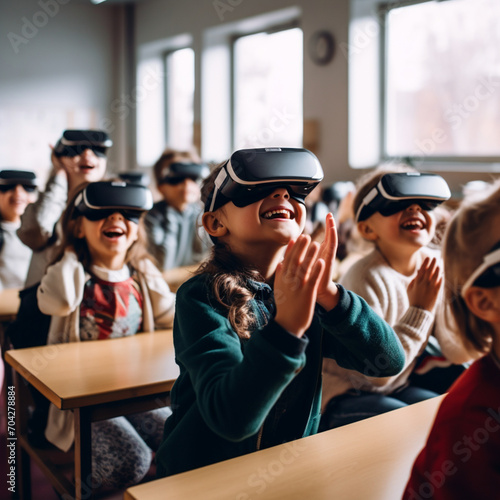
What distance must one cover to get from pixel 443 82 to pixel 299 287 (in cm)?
441

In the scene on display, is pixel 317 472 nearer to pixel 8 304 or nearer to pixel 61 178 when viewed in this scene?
pixel 8 304

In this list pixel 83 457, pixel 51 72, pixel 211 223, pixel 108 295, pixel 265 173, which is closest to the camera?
pixel 265 173

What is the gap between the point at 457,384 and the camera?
904mm

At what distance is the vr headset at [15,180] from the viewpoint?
3153mm

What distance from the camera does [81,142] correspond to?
2.80 meters

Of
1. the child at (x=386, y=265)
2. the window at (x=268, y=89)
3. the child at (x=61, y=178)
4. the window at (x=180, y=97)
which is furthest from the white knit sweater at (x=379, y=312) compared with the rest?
the window at (x=180, y=97)

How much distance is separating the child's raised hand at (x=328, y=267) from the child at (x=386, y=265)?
0.54 metres

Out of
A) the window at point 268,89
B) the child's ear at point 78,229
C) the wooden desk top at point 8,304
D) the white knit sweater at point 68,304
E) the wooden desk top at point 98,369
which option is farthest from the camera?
the window at point 268,89

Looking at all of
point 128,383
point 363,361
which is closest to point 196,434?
point 363,361

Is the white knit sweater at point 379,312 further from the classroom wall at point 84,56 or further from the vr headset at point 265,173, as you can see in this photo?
the classroom wall at point 84,56

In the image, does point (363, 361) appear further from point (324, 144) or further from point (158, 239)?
point (324, 144)

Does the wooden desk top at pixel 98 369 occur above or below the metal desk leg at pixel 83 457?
above

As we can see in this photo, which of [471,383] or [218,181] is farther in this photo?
[218,181]

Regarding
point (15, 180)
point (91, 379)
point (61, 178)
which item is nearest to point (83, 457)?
point (91, 379)
